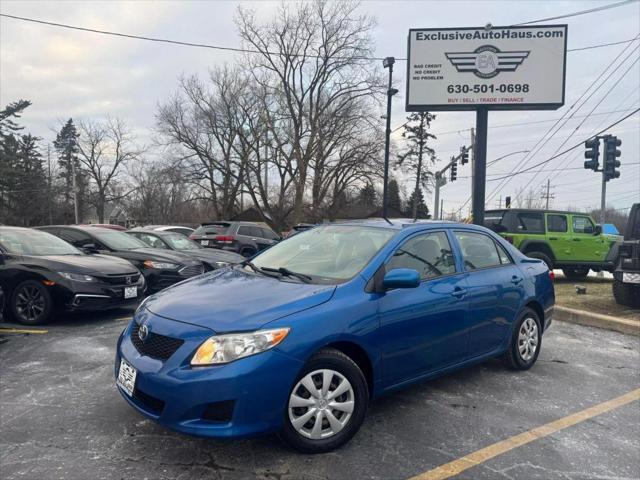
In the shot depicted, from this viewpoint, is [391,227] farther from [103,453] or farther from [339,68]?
[339,68]

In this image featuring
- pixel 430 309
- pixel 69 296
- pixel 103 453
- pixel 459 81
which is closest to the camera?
pixel 103 453

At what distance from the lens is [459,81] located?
13.6m

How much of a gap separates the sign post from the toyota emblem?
11303 mm

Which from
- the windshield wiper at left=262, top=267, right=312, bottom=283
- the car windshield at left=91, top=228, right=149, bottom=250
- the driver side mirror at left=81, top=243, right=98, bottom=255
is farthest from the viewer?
the car windshield at left=91, top=228, right=149, bottom=250

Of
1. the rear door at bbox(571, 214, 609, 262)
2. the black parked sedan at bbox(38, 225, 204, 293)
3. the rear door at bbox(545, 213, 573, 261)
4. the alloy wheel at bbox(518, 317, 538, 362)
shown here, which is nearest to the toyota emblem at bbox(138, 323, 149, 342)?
the alloy wheel at bbox(518, 317, 538, 362)

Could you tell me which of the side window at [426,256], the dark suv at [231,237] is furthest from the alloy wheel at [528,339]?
the dark suv at [231,237]

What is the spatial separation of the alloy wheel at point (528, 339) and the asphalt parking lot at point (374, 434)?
21 cm

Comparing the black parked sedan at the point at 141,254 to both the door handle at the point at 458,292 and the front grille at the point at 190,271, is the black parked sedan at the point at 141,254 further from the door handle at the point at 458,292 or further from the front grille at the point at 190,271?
the door handle at the point at 458,292

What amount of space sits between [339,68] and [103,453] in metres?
35.2

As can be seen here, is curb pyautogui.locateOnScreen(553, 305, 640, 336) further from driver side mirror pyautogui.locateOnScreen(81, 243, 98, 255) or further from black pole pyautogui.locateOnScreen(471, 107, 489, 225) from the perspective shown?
driver side mirror pyautogui.locateOnScreen(81, 243, 98, 255)

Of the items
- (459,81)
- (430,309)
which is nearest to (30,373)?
(430,309)

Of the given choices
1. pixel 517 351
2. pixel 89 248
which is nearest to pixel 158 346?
pixel 517 351

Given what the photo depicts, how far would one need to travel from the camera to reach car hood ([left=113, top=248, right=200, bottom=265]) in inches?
337

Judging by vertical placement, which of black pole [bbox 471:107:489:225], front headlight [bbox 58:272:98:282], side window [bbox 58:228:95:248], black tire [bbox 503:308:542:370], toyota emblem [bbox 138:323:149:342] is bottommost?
black tire [bbox 503:308:542:370]
